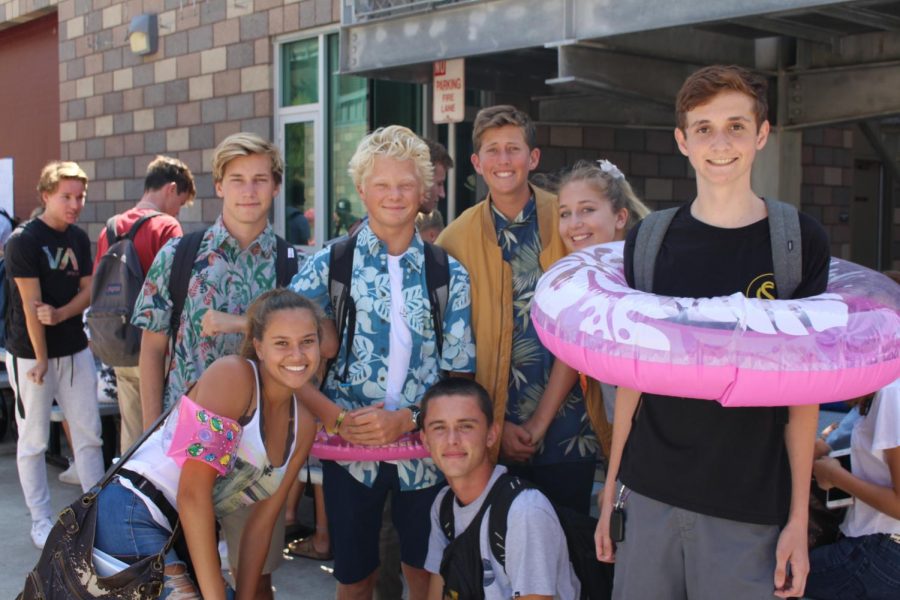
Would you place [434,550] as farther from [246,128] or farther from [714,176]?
[246,128]

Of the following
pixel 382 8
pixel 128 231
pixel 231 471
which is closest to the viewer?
pixel 231 471

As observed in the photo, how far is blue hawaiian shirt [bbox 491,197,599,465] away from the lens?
319 cm

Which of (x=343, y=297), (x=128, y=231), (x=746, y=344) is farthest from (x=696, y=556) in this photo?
(x=128, y=231)

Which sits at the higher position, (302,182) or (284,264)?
(302,182)

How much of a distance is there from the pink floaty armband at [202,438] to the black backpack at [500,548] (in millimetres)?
811

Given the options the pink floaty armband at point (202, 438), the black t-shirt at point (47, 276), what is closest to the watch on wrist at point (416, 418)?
the pink floaty armband at point (202, 438)

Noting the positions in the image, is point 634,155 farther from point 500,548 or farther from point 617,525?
point 617,525

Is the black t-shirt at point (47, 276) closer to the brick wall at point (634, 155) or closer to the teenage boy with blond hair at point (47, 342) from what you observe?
the teenage boy with blond hair at point (47, 342)

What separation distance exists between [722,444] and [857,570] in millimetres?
1148

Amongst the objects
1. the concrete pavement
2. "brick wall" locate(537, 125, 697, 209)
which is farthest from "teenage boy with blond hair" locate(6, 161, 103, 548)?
"brick wall" locate(537, 125, 697, 209)

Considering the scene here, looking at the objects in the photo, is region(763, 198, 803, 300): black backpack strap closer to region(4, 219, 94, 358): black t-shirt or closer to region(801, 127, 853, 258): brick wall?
region(4, 219, 94, 358): black t-shirt

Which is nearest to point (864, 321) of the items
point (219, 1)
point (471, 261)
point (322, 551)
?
point (471, 261)

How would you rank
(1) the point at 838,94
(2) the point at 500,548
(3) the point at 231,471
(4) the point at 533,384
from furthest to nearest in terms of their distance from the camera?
(1) the point at 838,94
(4) the point at 533,384
(2) the point at 500,548
(3) the point at 231,471

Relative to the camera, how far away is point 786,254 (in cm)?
221
